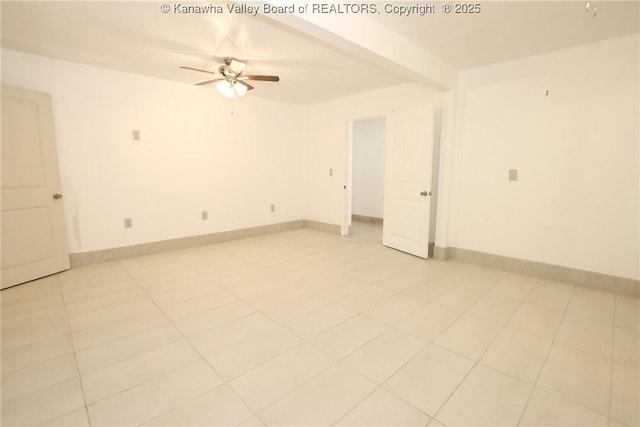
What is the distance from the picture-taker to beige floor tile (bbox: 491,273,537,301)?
2.91m

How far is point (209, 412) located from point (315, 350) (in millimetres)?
747

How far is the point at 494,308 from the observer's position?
104 inches

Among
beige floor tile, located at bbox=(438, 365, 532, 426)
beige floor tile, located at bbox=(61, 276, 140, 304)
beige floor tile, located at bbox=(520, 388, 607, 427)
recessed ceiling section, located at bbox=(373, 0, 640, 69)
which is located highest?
recessed ceiling section, located at bbox=(373, 0, 640, 69)

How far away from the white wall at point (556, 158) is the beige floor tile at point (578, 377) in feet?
5.38

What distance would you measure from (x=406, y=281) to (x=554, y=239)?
5.64ft

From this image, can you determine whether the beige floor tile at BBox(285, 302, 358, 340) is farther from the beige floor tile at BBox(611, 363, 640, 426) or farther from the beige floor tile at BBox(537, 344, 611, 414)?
the beige floor tile at BBox(611, 363, 640, 426)

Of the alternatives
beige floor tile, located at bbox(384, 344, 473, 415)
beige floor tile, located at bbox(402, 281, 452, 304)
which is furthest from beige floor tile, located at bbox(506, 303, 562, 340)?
beige floor tile, located at bbox(384, 344, 473, 415)

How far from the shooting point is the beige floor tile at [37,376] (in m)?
1.66

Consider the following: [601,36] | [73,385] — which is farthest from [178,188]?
[601,36]

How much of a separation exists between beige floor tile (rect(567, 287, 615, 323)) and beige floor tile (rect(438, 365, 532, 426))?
1395 mm

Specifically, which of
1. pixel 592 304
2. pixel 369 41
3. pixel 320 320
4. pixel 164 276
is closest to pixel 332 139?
pixel 369 41

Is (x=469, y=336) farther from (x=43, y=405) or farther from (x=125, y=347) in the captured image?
(x=43, y=405)

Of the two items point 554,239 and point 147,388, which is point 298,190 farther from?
point 147,388

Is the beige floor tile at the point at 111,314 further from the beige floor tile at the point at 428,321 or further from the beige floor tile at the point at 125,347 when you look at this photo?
the beige floor tile at the point at 428,321
